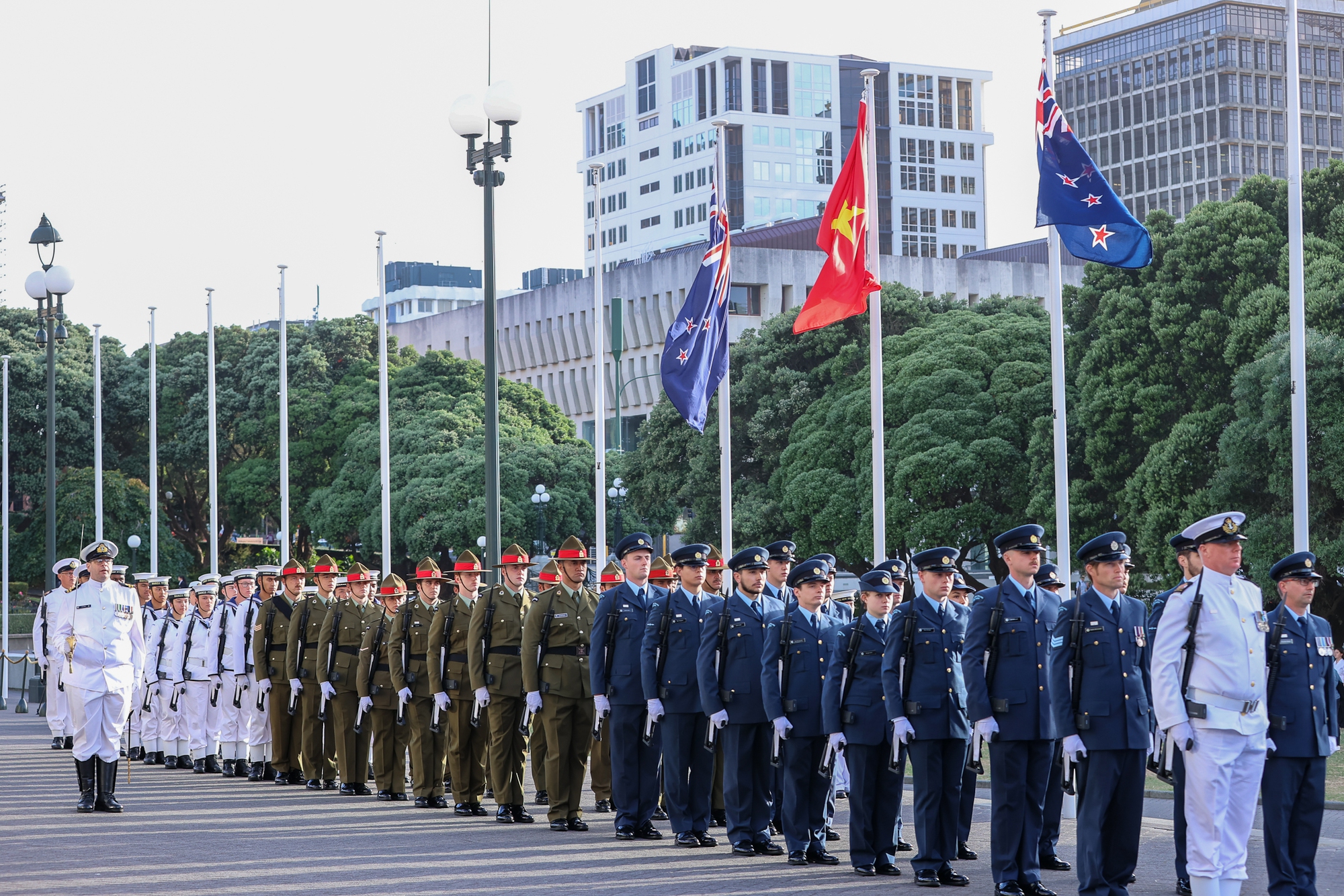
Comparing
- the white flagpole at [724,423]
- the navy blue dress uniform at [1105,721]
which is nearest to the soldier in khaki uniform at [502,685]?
the white flagpole at [724,423]

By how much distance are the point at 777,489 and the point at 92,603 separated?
2987 cm

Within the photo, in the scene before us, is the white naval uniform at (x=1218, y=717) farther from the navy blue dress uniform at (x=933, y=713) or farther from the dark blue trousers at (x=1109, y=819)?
the navy blue dress uniform at (x=933, y=713)

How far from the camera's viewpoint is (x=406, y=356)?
71562mm

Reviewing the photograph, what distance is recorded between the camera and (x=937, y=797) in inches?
433

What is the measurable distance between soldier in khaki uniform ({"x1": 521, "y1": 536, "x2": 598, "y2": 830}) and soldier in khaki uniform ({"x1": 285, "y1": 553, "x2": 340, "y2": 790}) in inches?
185

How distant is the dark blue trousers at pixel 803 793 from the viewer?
12.1 meters

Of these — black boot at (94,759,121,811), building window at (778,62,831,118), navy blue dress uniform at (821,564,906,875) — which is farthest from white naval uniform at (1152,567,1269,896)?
building window at (778,62,831,118)

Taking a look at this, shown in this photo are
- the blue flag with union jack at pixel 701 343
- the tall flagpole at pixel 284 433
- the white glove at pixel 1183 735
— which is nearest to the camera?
the white glove at pixel 1183 735

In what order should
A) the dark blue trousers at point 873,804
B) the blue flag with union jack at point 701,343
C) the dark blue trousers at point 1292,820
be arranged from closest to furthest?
1. the dark blue trousers at point 1292,820
2. the dark blue trousers at point 873,804
3. the blue flag with union jack at point 701,343

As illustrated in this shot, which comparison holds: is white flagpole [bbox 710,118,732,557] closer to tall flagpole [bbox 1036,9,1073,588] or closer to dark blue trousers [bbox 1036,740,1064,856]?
tall flagpole [bbox 1036,9,1073,588]

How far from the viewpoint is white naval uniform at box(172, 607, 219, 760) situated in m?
20.7

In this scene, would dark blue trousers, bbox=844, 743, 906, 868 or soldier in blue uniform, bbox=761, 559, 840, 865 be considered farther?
soldier in blue uniform, bbox=761, 559, 840, 865

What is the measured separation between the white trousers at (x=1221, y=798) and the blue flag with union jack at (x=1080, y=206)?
22.9 ft

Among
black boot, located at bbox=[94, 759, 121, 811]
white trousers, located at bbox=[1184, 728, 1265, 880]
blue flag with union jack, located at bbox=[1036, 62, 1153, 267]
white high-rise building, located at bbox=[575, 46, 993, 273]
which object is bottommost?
black boot, located at bbox=[94, 759, 121, 811]
